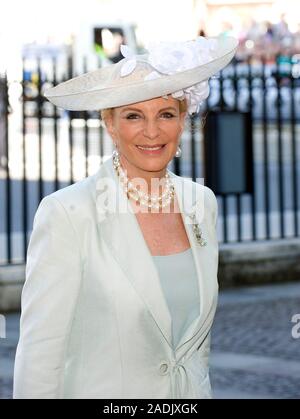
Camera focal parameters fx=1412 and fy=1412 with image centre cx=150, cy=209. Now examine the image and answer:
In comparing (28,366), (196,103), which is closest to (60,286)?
(28,366)

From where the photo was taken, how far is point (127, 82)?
163 inches

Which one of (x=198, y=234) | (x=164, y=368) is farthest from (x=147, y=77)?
(x=164, y=368)

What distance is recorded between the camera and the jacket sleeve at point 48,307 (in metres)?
3.88

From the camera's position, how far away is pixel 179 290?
408 cm

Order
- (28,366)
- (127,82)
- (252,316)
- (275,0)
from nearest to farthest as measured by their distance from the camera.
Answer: (28,366) → (127,82) → (252,316) → (275,0)

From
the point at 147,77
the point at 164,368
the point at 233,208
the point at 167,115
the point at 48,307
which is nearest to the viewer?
the point at 48,307

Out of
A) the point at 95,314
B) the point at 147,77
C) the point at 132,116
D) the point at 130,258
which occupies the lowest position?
the point at 95,314

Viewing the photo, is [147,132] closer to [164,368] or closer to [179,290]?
[179,290]

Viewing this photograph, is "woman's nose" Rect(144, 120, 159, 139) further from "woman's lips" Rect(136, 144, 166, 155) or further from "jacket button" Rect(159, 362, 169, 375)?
"jacket button" Rect(159, 362, 169, 375)

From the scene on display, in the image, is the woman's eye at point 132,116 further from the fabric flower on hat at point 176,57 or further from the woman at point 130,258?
the fabric flower on hat at point 176,57

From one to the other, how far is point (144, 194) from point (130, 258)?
25 centimetres

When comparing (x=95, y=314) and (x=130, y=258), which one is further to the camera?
(x=130, y=258)

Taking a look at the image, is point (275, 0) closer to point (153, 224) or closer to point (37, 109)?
point (37, 109)

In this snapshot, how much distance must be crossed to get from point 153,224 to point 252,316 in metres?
7.53
